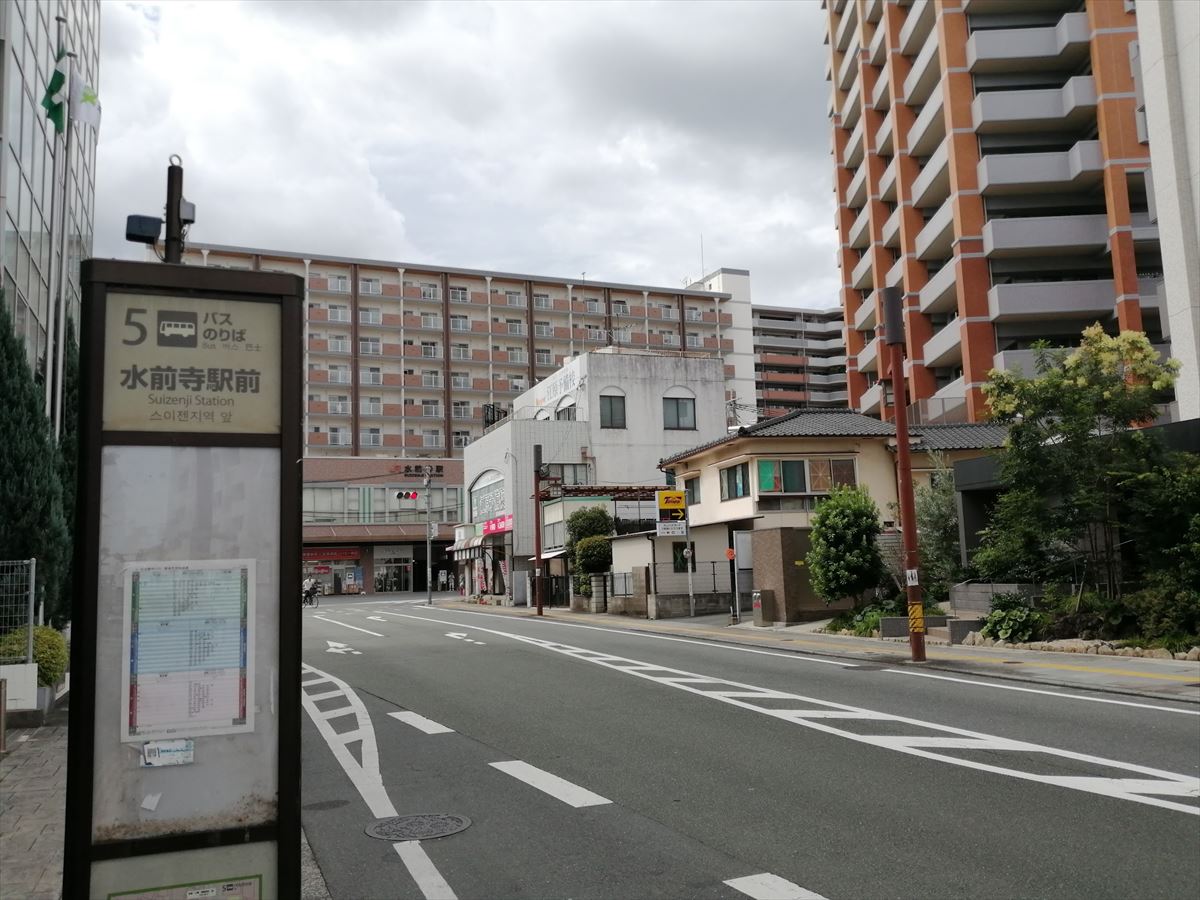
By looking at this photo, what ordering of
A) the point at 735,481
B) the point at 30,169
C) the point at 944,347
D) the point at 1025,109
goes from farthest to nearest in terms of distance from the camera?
the point at 944,347
the point at 1025,109
the point at 735,481
the point at 30,169

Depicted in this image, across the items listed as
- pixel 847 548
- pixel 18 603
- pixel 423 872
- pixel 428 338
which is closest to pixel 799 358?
pixel 428 338

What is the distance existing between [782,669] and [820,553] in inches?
348

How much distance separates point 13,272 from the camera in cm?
1956

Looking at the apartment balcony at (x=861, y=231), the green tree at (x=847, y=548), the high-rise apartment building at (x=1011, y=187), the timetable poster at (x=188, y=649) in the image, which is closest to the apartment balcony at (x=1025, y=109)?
the high-rise apartment building at (x=1011, y=187)

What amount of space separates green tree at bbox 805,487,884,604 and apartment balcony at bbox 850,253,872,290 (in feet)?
116

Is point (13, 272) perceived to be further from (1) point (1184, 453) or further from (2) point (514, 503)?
(2) point (514, 503)

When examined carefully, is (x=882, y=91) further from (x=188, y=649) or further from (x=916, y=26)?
(x=188, y=649)

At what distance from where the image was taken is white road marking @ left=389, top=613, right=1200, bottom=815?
7652 mm

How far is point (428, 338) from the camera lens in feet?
295

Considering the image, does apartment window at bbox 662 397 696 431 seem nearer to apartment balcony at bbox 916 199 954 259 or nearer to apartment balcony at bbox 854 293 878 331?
apartment balcony at bbox 854 293 878 331

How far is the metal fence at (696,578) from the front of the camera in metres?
35.1

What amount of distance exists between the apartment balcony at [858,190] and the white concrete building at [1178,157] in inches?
1322

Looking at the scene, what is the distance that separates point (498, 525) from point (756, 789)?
49709 mm

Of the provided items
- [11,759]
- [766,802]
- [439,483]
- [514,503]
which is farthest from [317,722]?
[439,483]
